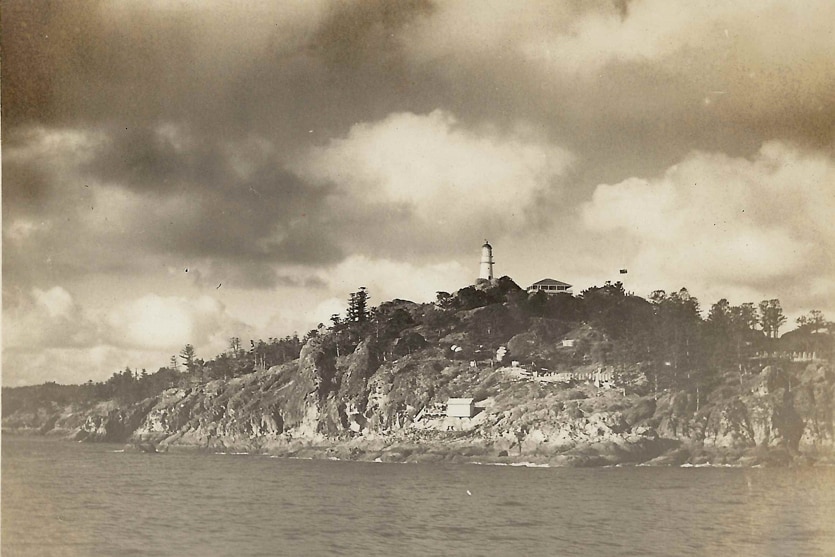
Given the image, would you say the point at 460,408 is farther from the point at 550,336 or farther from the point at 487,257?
the point at 487,257

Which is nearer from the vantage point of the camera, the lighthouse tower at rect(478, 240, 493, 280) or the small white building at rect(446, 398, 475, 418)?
the lighthouse tower at rect(478, 240, 493, 280)

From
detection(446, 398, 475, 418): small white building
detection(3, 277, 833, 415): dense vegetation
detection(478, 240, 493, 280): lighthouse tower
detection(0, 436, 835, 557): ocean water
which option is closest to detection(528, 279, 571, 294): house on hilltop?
detection(3, 277, 833, 415): dense vegetation

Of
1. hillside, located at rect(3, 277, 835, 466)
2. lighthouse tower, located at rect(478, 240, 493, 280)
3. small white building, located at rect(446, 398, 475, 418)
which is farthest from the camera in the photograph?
small white building, located at rect(446, 398, 475, 418)

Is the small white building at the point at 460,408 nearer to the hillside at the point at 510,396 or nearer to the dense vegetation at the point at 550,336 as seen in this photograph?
the hillside at the point at 510,396

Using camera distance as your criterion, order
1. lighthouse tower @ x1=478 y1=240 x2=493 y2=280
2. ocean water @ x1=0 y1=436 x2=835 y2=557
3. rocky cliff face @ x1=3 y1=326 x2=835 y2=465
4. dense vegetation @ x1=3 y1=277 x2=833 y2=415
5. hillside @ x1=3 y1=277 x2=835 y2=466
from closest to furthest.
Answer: ocean water @ x1=0 y1=436 x2=835 y2=557
lighthouse tower @ x1=478 y1=240 x2=493 y2=280
dense vegetation @ x1=3 y1=277 x2=833 y2=415
rocky cliff face @ x1=3 y1=326 x2=835 y2=465
hillside @ x1=3 y1=277 x2=835 y2=466

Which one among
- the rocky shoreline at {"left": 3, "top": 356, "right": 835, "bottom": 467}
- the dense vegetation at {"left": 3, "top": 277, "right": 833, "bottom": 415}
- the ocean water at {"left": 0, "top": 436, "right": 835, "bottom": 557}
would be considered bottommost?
the ocean water at {"left": 0, "top": 436, "right": 835, "bottom": 557}

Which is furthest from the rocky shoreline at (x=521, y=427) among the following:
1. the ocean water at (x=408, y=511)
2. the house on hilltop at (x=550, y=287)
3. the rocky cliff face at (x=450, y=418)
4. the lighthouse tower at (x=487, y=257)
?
the lighthouse tower at (x=487, y=257)

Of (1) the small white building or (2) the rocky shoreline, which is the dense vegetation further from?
(1) the small white building

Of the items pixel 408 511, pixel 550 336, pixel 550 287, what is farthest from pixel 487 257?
pixel 550 336
